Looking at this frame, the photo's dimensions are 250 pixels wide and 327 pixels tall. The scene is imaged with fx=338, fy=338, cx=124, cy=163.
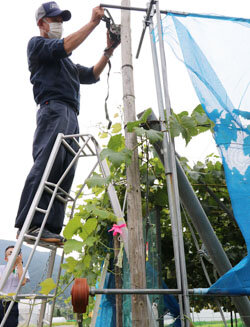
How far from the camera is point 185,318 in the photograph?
4.17ft

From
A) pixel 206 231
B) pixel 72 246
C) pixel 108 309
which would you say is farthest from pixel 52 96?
pixel 108 309

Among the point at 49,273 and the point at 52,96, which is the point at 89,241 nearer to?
the point at 49,273

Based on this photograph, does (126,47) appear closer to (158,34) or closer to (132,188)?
(158,34)

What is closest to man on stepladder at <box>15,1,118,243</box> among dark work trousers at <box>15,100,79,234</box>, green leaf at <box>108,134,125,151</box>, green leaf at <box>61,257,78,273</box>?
dark work trousers at <box>15,100,79,234</box>

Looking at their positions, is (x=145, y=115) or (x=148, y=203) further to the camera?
(x=148, y=203)

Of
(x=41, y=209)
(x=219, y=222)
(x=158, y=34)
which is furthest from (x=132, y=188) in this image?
(x=219, y=222)

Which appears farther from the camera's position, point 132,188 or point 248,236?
point 132,188

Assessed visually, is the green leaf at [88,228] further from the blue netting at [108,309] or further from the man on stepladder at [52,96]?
the blue netting at [108,309]

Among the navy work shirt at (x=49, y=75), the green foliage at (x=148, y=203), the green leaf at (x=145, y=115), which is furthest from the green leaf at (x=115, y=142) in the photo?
the navy work shirt at (x=49, y=75)

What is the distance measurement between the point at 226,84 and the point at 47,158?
108 centimetres

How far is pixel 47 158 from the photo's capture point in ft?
6.51

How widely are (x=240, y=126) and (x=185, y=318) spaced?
30.4 inches

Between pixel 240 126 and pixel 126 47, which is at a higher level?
pixel 126 47

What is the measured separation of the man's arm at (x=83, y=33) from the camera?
1955 mm
